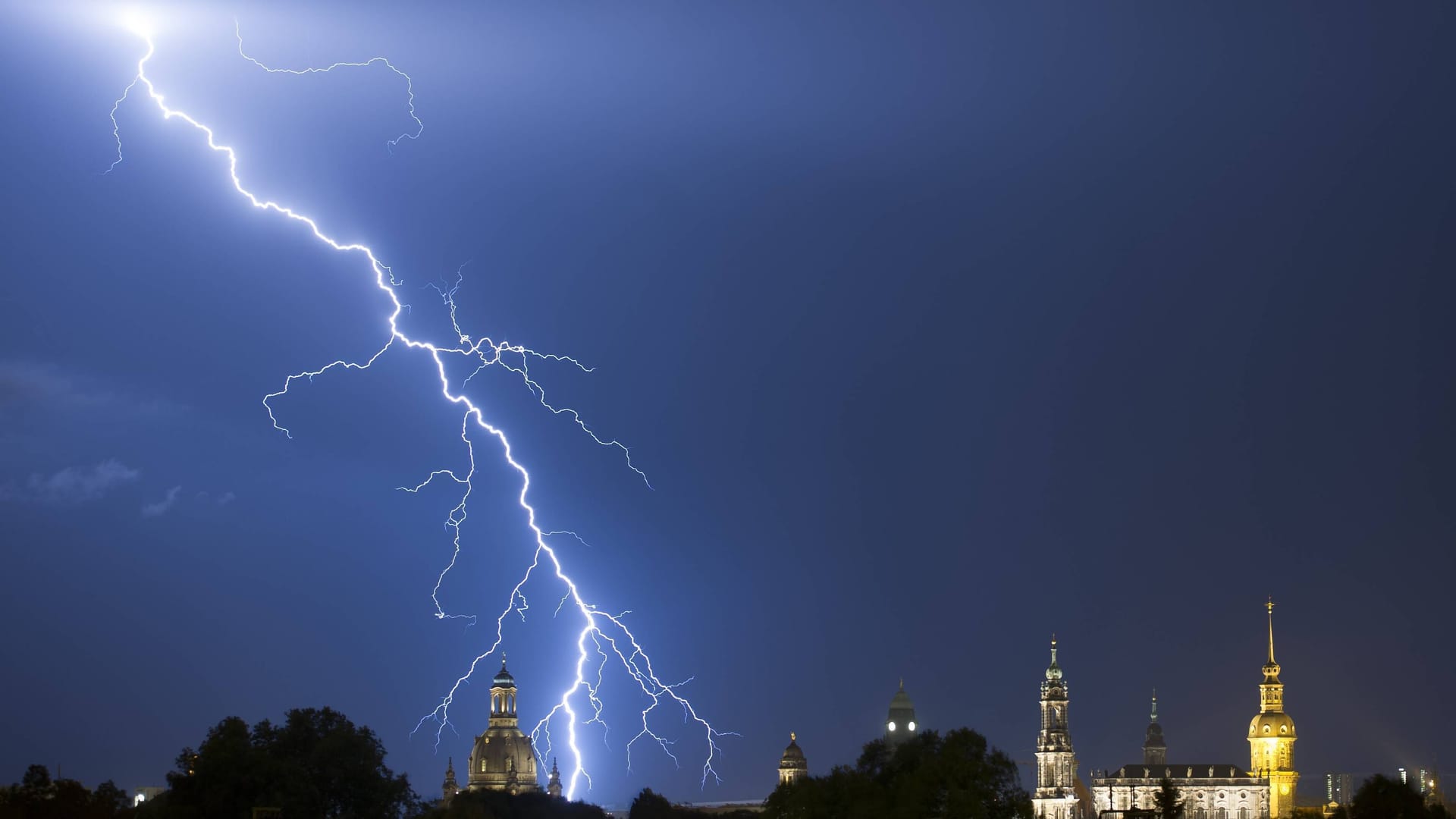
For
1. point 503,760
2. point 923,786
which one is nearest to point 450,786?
point 503,760

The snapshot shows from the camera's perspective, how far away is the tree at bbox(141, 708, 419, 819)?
241ft

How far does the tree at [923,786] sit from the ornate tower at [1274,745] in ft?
282

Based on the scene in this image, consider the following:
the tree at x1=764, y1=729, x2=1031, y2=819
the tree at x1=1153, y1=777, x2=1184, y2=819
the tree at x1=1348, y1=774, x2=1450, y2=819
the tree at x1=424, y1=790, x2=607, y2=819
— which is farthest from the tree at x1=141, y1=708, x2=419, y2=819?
the tree at x1=424, y1=790, x2=607, y2=819

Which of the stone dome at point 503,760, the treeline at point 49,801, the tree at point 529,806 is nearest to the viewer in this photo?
the treeline at point 49,801

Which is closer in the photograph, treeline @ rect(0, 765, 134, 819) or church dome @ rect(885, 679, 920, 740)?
treeline @ rect(0, 765, 134, 819)

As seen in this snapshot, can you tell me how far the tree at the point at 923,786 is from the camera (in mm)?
74438

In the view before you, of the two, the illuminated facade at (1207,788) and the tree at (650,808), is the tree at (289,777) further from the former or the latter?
the illuminated facade at (1207,788)

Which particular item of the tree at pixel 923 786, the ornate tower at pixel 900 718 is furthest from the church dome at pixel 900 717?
the tree at pixel 923 786

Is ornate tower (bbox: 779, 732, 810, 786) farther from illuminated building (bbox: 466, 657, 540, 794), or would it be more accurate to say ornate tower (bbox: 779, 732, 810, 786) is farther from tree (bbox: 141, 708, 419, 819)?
tree (bbox: 141, 708, 419, 819)

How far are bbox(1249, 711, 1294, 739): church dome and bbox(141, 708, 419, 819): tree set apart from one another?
4437 inches

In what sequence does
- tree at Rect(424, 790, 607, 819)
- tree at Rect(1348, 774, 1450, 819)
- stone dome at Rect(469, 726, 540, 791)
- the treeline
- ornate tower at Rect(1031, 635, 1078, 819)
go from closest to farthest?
the treeline → tree at Rect(1348, 774, 1450, 819) → tree at Rect(424, 790, 607, 819) → ornate tower at Rect(1031, 635, 1078, 819) → stone dome at Rect(469, 726, 540, 791)

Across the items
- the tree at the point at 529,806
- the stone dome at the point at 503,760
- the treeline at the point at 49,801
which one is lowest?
the treeline at the point at 49,801

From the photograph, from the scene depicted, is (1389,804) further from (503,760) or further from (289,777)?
(503,760)

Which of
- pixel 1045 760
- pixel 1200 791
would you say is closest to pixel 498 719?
pixel 1045 760
